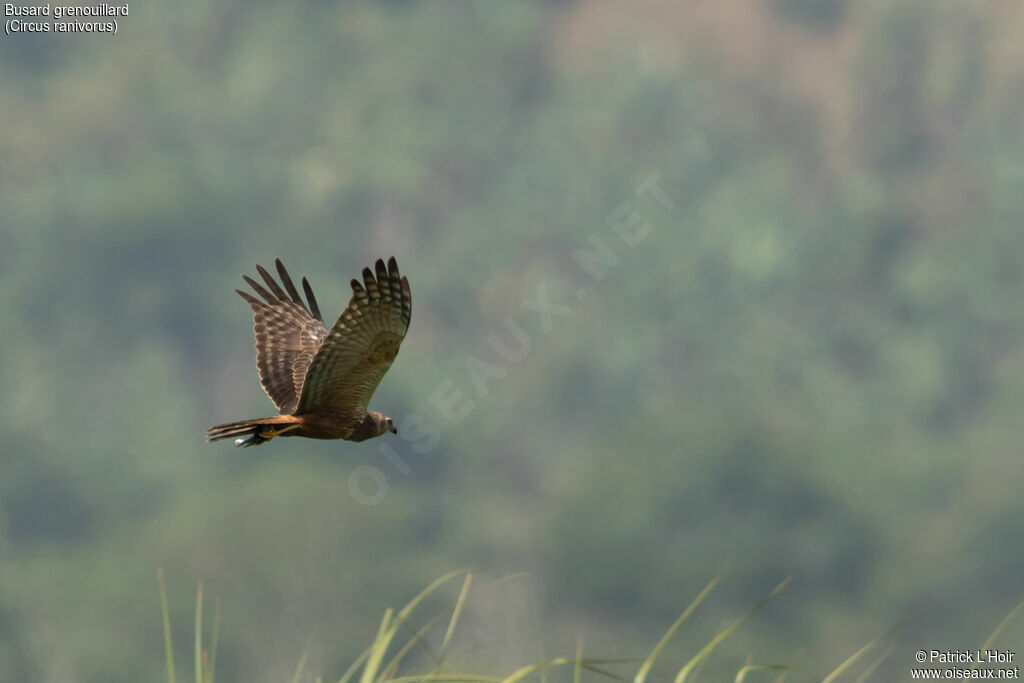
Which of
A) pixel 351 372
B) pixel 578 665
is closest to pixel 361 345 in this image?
pixel 351 372

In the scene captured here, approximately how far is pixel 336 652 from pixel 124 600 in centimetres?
3219

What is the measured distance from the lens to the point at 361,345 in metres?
12.4

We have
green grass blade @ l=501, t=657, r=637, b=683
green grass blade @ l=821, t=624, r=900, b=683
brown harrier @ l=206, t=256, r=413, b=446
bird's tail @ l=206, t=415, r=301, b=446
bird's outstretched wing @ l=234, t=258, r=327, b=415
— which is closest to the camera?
green grass blade @ l=501, t=657, r=637, b=683

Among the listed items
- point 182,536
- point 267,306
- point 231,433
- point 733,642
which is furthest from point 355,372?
point 182,536

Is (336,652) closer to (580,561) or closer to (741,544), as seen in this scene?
(580,561)

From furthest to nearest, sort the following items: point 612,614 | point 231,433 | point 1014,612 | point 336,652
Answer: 1. point 612,614
2. point 336,652
3. point 231,433
4. point 1014,612

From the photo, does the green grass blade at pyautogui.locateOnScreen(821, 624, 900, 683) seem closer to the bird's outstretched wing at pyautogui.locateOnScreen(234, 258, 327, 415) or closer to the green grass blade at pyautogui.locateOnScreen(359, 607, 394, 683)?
the green grass blade at pyautogui.locateOnScreen(359, 607, 394, 683)

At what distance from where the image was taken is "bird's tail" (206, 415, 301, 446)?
11.5 meters

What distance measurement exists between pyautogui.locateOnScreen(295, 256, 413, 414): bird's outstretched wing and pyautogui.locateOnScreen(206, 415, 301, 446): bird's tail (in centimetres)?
41

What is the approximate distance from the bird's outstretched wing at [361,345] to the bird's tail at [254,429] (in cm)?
41

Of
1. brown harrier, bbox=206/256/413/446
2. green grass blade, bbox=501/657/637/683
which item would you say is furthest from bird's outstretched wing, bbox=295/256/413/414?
green grass blade, bbox=501/657/637/683

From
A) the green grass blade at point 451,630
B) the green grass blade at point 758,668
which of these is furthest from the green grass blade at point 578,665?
the green grass blade at point 758,668

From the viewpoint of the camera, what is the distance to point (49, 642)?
536 feet

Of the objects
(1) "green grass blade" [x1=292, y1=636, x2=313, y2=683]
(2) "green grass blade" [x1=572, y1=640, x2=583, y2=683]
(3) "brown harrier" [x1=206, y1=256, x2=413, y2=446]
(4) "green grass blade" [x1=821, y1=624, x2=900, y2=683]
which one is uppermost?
(3) "brown harrier" [x1=206, y1=256, x2=413, y2=446]
